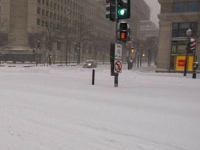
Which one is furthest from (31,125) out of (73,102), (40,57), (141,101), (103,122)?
(40,57)

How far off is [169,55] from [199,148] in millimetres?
30329

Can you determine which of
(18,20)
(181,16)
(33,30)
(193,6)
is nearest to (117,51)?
Answer: (181,16)

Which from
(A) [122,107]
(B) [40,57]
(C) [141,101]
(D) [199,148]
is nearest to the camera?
(D) [199,148]

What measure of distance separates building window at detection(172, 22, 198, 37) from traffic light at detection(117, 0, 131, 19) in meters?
23.5

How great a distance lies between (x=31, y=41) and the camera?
68.1m

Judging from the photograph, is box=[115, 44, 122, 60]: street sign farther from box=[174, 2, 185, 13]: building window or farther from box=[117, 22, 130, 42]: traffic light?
box=[174, 2, 185, 13]: building window

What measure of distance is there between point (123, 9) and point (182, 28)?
78.0 feet

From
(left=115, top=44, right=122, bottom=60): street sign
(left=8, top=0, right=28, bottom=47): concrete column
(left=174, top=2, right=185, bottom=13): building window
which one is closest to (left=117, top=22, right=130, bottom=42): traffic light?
(left=115, top=44, right=122, bottom=60): street sign

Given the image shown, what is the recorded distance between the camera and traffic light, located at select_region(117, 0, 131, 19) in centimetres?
1009

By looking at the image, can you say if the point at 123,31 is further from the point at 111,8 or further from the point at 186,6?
the point at 186,6

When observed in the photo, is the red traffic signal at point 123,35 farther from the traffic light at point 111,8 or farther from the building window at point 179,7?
the building window at point 179,7

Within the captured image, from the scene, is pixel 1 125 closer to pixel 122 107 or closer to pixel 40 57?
pixel 122 107

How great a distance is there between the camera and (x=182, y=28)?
31.3 meters

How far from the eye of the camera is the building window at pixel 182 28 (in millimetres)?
30500
